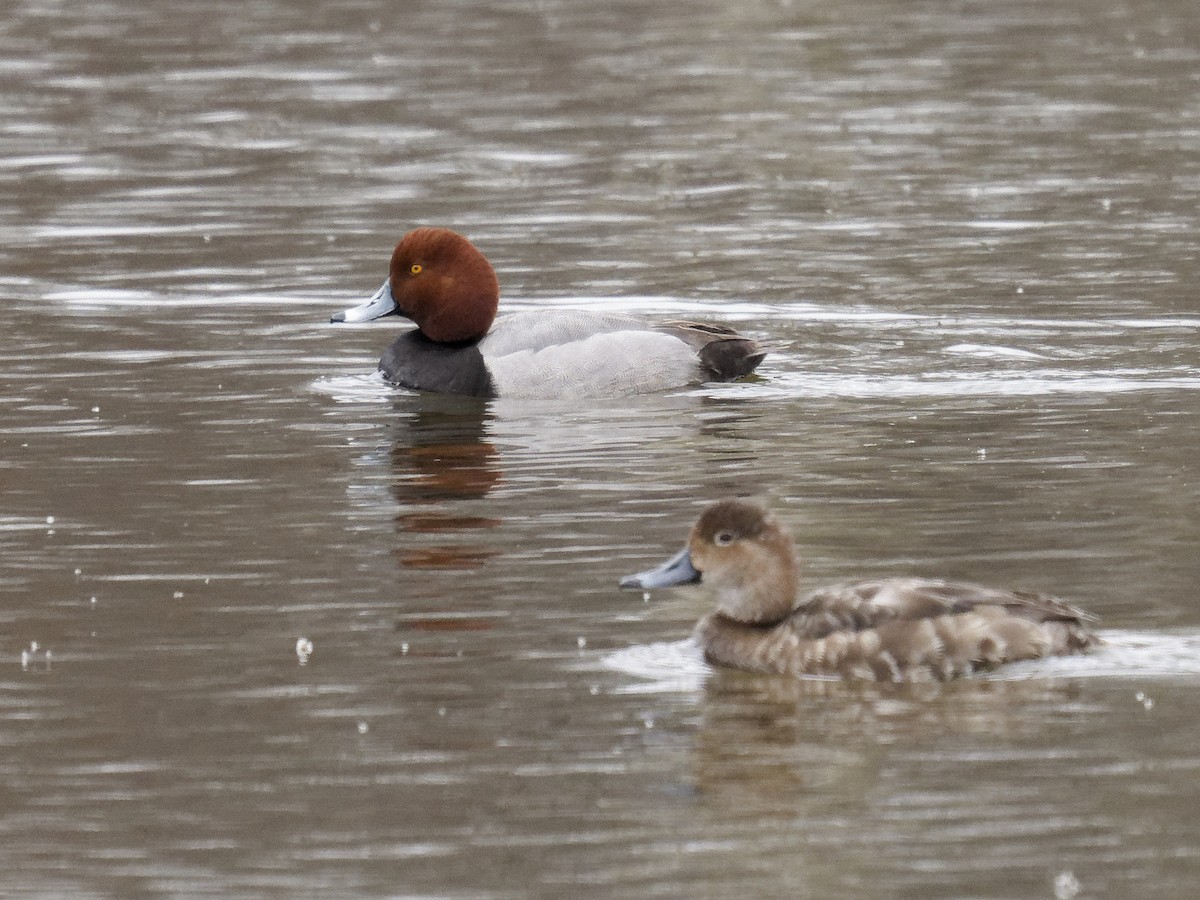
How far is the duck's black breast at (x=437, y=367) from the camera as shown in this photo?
1329 centimetres

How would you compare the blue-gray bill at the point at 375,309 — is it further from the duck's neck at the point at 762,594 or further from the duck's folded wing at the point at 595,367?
the duck's neck at the point at 762,594

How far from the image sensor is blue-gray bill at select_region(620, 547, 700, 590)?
26.7 feet

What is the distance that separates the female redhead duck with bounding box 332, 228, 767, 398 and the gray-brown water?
0.20 meters

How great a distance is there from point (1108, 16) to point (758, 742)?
2235cm

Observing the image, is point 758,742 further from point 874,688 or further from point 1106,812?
point 1106,812

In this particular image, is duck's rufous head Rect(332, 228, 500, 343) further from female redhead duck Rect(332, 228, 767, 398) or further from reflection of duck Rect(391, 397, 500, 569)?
reflection of duck Rect(391, 397, 500, 569)

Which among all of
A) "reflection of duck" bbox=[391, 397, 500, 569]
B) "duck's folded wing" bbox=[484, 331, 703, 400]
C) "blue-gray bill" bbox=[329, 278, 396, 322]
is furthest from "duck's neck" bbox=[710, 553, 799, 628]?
"blue-gray bill" bbox=[329, 278, 396, 322]

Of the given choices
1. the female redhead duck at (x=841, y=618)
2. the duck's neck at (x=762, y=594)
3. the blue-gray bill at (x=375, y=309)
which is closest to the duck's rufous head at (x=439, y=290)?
the blue-gray bill at (x=375, y=309)

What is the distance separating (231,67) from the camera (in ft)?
86.3

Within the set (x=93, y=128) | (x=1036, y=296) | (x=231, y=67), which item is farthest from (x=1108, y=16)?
(x=1036, y=296)

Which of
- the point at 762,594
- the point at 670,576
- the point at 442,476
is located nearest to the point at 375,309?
the point at 442,476

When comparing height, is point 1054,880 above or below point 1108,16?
above

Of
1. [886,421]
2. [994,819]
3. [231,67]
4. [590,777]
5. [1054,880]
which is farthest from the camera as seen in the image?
[231,67]

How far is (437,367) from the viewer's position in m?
13.4
